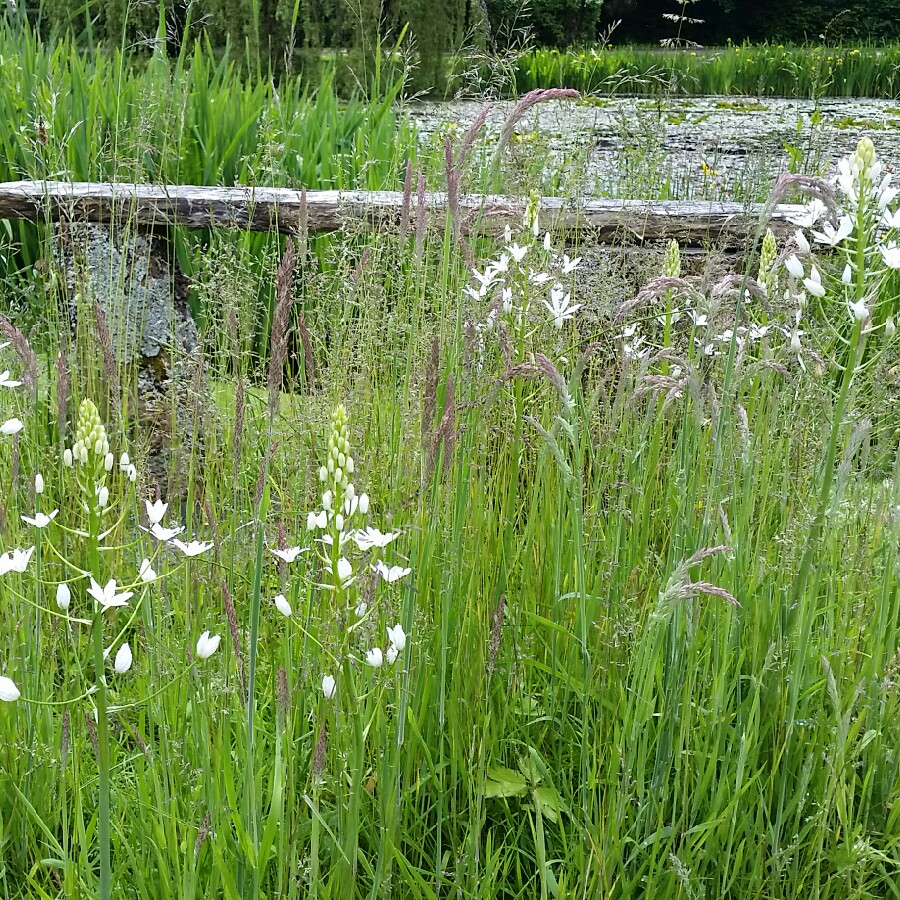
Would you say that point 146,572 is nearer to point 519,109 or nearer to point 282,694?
point 282,694

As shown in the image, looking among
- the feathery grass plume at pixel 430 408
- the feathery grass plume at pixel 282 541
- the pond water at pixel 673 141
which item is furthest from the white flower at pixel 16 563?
the pond water at pixel 673 141

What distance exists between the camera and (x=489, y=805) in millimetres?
1411

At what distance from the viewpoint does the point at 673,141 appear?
854cm

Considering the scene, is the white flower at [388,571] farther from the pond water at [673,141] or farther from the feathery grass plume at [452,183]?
the pond water at [673,141]

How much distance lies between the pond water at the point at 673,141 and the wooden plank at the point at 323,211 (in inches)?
5.7

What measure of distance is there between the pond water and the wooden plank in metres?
0.14

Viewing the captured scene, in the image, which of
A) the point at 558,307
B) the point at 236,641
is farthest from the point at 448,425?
the point at 558,307

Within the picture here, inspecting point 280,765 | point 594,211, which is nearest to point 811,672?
point 280,765

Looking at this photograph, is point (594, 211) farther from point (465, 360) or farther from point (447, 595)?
point (447, 595)

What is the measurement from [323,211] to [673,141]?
6.23 m

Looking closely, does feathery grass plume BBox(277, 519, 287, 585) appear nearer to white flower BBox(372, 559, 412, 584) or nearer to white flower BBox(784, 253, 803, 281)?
white flower BBox(372, 559, 412, 584)

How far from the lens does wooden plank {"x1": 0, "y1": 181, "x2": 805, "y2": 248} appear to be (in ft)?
9.05

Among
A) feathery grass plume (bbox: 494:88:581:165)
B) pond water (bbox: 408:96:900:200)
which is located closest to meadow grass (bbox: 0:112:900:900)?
feathery grass plume (bbox: 494:88:581:165)

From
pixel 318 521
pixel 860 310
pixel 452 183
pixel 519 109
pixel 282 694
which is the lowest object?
pixel 282 694
